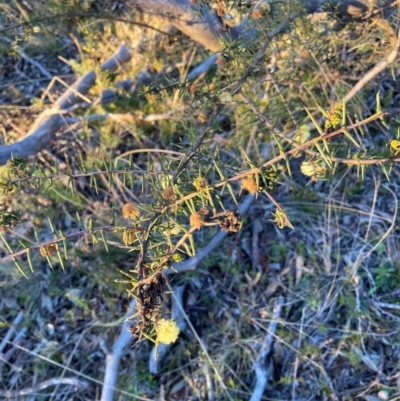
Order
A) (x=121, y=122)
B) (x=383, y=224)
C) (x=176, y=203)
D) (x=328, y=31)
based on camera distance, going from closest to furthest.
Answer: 1. (x=176, y=203)
2. (x=328, y=31)
3. (x=383, y=224)
4. (x=121, y=122)

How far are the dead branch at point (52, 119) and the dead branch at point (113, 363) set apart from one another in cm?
83

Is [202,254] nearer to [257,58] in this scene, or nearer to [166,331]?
[257,58]

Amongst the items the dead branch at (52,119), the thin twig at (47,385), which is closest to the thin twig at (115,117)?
the dead branch at (52,119)

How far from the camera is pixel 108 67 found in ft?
7.95

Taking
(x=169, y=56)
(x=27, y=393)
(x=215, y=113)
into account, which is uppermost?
(x=215, y=113)

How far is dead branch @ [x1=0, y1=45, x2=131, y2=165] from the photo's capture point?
213 cm

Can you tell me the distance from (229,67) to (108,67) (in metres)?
1.02

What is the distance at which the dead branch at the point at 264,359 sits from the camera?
193cm

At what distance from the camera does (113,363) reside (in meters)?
2.04

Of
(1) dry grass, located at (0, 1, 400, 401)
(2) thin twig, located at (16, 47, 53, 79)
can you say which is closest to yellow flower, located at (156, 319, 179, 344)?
(1) dry grass, located at (0, 1, 400, 401)

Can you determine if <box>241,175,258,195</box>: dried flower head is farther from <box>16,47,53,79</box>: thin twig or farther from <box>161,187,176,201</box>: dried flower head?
<box>16,47,53,79</box>: thin twig

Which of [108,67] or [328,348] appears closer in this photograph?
[328,348]

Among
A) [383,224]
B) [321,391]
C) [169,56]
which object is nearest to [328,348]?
[321,391]

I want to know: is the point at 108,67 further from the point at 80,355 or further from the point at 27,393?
the point at 27,393
